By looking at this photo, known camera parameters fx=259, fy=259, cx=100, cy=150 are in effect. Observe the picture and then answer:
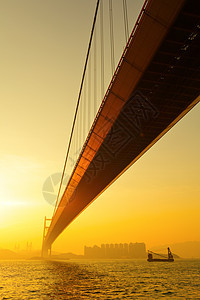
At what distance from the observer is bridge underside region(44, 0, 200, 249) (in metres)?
8.19

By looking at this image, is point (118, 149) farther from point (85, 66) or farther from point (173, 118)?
point (85, 66)

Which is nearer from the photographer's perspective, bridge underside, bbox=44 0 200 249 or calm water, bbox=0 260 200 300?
bridge underside, bbox=44 0 200 249

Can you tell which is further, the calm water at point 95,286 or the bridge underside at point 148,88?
the calm water at point 95,286

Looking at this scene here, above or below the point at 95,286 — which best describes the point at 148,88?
above

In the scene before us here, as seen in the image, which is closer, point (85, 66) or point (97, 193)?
point (85, 66)

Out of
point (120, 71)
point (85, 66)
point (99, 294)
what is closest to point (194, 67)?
point (120, 71)

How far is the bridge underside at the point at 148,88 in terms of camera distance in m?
8.19

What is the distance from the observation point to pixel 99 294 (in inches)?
592

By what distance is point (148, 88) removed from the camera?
11750mm

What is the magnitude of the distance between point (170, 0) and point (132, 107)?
6.17m

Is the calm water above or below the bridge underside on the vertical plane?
below

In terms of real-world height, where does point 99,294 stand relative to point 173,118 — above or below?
below

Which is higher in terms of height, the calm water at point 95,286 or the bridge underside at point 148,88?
the bridge underside at point 148,88

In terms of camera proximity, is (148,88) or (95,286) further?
(95,286)
